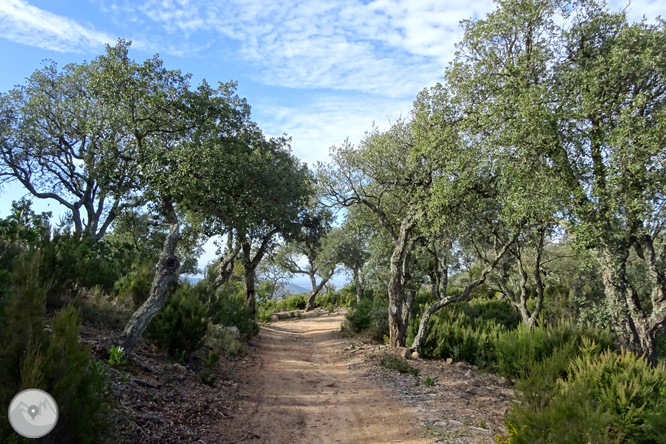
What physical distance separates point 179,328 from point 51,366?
213 inches

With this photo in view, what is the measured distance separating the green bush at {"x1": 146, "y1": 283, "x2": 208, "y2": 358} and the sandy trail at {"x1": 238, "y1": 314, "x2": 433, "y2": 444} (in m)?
1.56

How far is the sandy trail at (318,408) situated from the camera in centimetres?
583

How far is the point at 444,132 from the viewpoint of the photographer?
10758mm

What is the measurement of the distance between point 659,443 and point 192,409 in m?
5.98

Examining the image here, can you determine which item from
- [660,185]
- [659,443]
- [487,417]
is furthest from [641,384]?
[660,185]

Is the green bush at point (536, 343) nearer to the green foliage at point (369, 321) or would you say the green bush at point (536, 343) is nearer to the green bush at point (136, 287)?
the green foliage at point (369, 321)

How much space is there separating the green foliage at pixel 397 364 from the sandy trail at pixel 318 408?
3.35 feet

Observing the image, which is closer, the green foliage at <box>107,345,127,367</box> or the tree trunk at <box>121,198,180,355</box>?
the green foliage at <box>107,345,127,367</box>

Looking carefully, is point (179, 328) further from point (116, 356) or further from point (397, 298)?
point (397, 298)

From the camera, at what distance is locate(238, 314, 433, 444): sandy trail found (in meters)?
5.83

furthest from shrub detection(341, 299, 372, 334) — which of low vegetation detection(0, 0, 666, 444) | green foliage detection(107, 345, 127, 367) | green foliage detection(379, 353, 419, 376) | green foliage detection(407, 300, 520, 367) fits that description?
green foliage detection(107, 345, 127, 367)

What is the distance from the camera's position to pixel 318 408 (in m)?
7.21

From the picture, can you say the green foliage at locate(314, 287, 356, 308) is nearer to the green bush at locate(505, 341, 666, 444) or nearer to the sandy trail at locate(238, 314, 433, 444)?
the sandy trail at locate(238, 314, 433, 444)

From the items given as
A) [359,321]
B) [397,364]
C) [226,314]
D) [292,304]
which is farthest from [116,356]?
[292,304]
